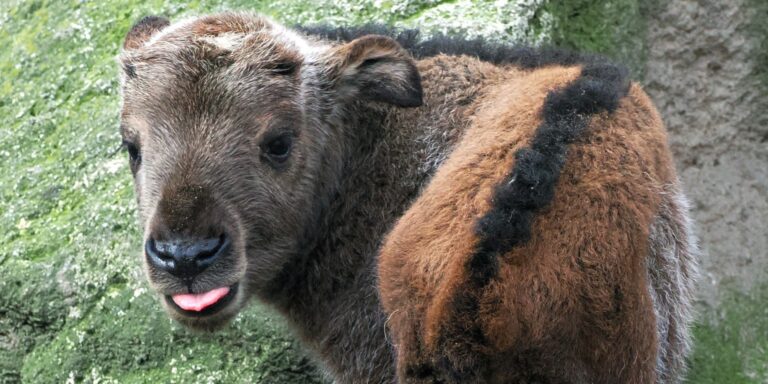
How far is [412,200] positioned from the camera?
5.66 meters

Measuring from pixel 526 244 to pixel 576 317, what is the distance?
1.12 ft

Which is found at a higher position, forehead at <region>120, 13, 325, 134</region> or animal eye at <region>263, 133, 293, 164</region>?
forehead at <region>120, 13, 325, 134</region>

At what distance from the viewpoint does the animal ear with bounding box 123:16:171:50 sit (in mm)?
6215

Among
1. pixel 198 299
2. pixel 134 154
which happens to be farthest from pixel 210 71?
pixel 198 299

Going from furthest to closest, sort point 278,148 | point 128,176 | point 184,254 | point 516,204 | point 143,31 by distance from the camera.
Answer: point 128,176 < point 143,31 < point 278,148 < point 184,254 < point 516,204

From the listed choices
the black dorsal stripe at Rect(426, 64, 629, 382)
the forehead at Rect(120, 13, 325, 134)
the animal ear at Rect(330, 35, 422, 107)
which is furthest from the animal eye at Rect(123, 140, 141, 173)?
the black dorsal stripe at Rect(426, 64, 629, 382)

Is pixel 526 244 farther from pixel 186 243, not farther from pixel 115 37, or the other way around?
pixel 115 37

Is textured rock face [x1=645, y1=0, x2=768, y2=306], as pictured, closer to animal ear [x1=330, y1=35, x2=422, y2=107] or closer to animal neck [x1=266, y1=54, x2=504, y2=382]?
animal neck [x1=266, y1=54, x2=504, y2=382]

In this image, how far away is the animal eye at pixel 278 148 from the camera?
5.50 metres

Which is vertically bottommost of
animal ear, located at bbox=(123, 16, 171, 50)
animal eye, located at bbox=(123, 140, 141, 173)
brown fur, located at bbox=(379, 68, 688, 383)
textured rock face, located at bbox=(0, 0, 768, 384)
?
textured rock face, located at bbox=(0, 0, 768, 384)

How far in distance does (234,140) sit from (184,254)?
0.72 meters

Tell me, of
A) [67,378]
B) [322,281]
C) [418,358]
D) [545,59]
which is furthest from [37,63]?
[418,358]

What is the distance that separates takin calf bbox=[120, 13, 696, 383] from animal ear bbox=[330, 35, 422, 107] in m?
0.01

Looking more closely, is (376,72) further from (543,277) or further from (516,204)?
(543,277)
